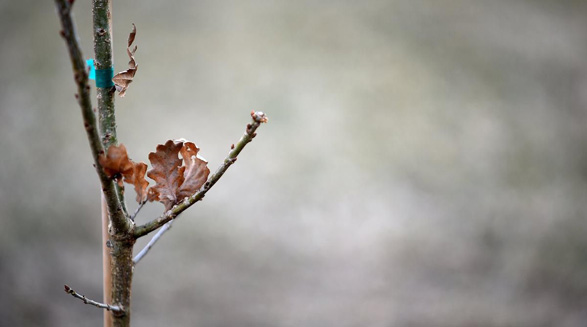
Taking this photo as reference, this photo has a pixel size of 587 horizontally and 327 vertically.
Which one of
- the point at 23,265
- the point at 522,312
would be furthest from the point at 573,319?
the point at 23,265

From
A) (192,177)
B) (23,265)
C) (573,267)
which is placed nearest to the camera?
(192,177)

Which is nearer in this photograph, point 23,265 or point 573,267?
point 23,265

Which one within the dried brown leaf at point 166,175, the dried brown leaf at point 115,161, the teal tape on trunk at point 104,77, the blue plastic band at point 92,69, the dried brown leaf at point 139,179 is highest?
the blue plastic band at point 92,69

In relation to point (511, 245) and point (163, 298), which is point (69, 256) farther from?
point (511, 245)

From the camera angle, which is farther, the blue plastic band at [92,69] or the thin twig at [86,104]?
the blue plastic band at [92,69]

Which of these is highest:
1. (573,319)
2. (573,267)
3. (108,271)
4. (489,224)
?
(489,224)
